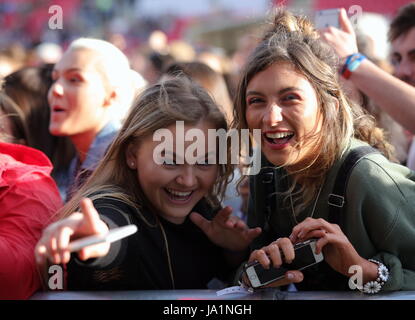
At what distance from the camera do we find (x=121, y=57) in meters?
2.80

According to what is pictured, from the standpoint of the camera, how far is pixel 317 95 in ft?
5.82

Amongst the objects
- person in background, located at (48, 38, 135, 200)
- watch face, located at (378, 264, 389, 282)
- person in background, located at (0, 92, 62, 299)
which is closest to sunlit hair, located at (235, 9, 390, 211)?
watch face, located at (378, 264, 389, 282)

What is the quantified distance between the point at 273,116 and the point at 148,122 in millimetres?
437

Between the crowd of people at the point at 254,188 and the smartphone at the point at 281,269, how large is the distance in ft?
0.09

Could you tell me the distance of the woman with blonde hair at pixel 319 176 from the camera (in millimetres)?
1544

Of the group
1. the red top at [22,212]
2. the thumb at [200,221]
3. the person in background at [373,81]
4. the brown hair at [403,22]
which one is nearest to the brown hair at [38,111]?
the red top at [22,212]

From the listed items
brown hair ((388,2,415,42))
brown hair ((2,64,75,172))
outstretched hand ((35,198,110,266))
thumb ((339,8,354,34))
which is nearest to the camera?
outstretched hand ((35,198,110,266))

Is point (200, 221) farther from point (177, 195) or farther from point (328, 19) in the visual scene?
point (328, 19)

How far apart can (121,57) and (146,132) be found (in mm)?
1018

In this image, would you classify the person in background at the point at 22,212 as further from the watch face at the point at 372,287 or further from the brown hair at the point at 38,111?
the brown hair at the point at 38,111

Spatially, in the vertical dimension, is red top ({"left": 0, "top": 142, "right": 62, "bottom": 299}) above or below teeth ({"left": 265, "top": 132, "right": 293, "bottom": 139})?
below

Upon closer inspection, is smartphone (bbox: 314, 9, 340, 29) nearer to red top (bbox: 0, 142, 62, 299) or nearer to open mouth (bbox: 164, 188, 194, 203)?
open mouth (bbox: 164, 188, 194, 203)

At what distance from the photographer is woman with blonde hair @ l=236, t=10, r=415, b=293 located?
1.54 metres
